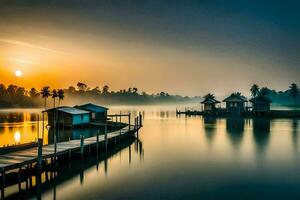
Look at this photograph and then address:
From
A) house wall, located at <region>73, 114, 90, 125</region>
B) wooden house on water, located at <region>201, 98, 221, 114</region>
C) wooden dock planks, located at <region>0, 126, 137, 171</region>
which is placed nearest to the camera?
wooden dock planks, located at <region>0, 126, 137, 171</region>

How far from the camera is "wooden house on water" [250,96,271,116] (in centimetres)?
8644

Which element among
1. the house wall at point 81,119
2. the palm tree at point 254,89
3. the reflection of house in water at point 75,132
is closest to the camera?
the reflection of house in water at point 75,132

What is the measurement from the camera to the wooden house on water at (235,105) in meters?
89.0

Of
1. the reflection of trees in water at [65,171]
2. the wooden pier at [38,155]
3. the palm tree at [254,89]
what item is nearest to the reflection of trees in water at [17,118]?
the reflection of trees in water at [65,171]

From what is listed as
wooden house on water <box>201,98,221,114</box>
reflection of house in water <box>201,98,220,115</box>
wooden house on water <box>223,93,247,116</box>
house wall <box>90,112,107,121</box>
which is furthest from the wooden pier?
wooden house on water <box>201,98,221,114</box>

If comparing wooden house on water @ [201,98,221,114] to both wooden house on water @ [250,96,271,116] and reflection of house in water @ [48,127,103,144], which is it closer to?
wooden house on water @ [250,96,271,116]

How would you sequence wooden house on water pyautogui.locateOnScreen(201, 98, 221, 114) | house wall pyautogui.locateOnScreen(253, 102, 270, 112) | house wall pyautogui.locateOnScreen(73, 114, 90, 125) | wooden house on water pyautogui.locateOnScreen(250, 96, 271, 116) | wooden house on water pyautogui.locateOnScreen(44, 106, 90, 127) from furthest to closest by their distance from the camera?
1. wooden house on water pyautogui.locateOnScreen(201, 98, 221, 114)
2. house wall pyautogui.locateOnScreen(253, 102, 270, 112)
3. wooden house on water pyautogui.locateOnScreen(250, 96, 271, 116)
4. house wall pyautogui.locateOnScreen(73, 114, 90, 125)
5. wooden house on water pyautogui.locateOnScreen(44, 106, 90, 127)

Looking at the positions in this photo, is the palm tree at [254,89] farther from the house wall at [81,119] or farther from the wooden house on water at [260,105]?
the house wall at [81,119]

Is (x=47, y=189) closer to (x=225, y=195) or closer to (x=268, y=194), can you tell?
(x=225, y=195)

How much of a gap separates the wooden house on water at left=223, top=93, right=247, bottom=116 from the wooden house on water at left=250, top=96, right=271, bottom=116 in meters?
3.65

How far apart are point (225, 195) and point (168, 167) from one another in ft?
29.3

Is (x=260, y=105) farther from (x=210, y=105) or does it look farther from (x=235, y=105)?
(x=210, y=105)

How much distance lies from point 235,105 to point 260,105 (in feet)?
22.6

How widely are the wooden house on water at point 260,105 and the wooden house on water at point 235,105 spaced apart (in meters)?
3.65
